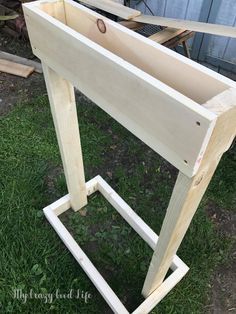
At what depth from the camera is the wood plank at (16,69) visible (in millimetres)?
3050

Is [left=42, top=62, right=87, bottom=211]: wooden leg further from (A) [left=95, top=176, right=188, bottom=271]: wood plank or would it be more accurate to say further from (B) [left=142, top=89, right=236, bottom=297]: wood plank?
(B) [left=142, top=89, right=236, bottom=297]: wood plank

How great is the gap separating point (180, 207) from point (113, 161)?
1.47m

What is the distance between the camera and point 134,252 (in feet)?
5.79

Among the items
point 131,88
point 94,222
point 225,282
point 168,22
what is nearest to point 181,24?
point 168,22

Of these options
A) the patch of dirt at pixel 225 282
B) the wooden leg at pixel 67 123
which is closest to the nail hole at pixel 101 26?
the wooden leg at pixel 67 123

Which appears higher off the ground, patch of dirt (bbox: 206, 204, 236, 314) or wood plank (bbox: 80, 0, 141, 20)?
wood plank (bbox: 80, 0, 141, 20)

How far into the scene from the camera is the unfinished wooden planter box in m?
0.63

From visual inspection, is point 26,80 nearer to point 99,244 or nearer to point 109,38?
point 99,244

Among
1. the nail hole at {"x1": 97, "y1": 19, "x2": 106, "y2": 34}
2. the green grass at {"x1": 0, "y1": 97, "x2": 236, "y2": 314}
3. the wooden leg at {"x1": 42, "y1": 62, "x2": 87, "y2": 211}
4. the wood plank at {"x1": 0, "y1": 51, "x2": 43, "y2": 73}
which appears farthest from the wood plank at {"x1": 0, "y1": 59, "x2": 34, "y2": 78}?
the nail hole at {"x1": 97, "y1": 19, "x2": 106, "y2": 34}

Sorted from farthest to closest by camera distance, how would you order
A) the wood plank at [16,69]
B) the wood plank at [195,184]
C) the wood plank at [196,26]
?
the wood plank at [16,69], the wood plank at [196,26], the wood plank at [195,184]

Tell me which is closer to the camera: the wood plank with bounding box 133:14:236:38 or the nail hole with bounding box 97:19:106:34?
the nail hole with bounding box 97:19:106:34

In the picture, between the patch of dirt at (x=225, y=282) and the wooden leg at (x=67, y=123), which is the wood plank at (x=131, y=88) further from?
the patch of dirt at (x=225, y=282)

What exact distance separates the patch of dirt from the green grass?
0.04 metres

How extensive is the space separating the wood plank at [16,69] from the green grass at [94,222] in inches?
27.8
